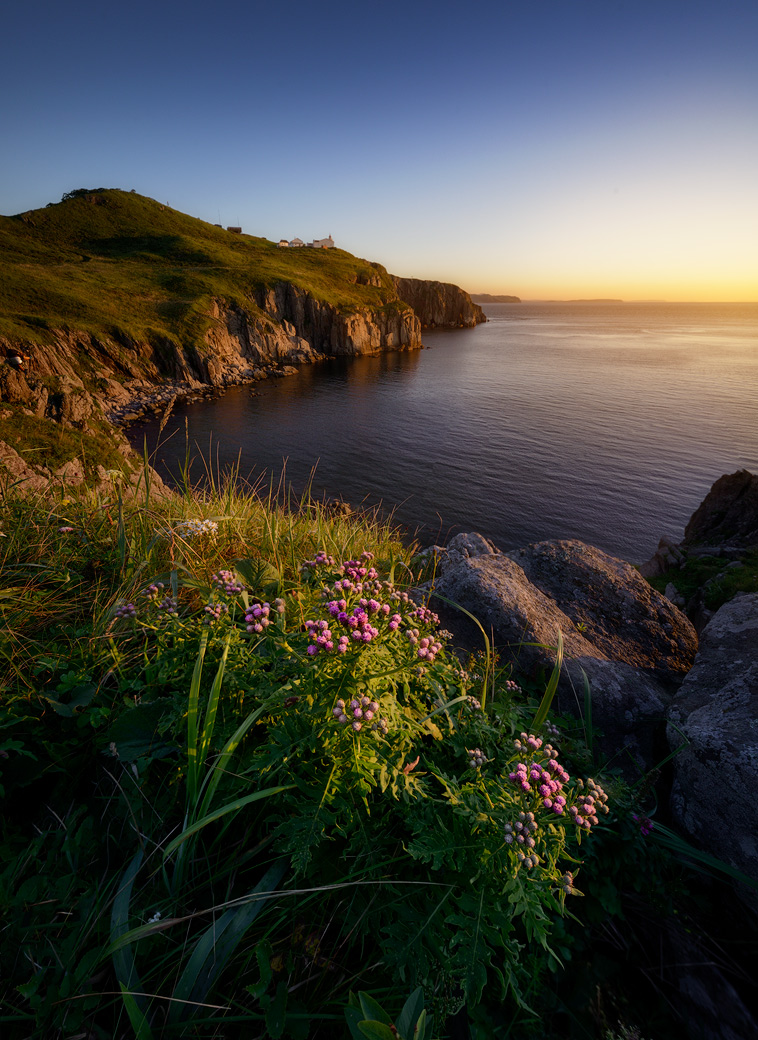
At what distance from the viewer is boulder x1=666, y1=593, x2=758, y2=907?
293cm

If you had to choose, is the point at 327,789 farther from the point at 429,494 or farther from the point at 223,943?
the point at 429,494

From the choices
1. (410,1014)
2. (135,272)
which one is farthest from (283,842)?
(135,272)

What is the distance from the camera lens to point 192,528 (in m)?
4.31

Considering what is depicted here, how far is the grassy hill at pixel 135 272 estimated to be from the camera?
51844mm

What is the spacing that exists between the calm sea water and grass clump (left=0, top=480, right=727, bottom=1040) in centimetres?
974

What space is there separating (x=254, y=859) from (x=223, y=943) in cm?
44

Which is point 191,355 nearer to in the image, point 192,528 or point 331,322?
point 331,322

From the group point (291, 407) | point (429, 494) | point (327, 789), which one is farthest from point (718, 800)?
point (291, 407)

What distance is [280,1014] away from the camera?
1.57m

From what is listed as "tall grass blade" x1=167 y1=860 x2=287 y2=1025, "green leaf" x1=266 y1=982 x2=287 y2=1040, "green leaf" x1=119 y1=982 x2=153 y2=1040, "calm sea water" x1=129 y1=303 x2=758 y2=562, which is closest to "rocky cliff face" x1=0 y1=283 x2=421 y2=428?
"calm sea water" x1=129 y1=303 x2=758 y2=562

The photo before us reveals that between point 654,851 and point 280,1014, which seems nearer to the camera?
point 280,1014

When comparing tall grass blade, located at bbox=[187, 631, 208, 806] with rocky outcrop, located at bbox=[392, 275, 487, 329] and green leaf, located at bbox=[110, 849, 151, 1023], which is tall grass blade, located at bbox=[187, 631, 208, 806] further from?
rocky outcrop, located at bbox=[392, 275, 487, 329]

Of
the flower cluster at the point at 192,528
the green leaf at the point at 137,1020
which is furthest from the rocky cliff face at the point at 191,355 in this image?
the green leaf at the point at 137,1020

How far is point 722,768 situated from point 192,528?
4.97 m
